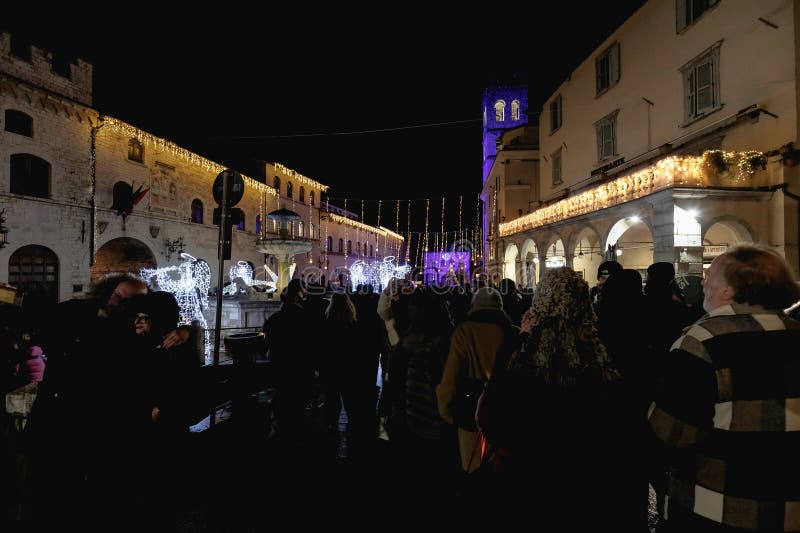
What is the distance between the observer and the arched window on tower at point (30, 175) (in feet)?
56.3

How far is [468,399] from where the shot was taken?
131 inches

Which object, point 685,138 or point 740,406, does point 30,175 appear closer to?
point 740,406

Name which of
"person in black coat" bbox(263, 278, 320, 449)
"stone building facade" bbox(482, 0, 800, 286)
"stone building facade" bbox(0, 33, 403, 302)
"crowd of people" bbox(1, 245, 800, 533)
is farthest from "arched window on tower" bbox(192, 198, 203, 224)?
"person in black coat" bbox(263, 278, 320, 449)

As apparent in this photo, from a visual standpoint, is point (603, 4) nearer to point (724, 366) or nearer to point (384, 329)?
point (384, 329)

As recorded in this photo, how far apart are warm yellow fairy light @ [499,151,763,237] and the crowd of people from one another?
339 inches

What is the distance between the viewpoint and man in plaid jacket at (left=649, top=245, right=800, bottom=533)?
1802 mm

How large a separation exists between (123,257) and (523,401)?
87.6 ft

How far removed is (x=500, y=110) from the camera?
39.4m

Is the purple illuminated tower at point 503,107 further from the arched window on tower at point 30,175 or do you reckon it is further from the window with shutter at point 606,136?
the arched window on tower at point 30,175

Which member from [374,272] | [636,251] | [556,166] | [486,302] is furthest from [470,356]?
[374,272]

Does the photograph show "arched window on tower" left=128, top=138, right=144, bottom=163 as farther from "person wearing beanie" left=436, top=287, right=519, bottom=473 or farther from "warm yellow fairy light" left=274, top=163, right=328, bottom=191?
"person wearing beanie" left=436, top=287, right=519, bottom=473

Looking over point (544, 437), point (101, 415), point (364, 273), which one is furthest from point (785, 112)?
point (364, 273)

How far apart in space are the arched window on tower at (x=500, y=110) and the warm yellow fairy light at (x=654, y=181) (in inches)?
948

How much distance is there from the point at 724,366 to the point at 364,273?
51576 mm
